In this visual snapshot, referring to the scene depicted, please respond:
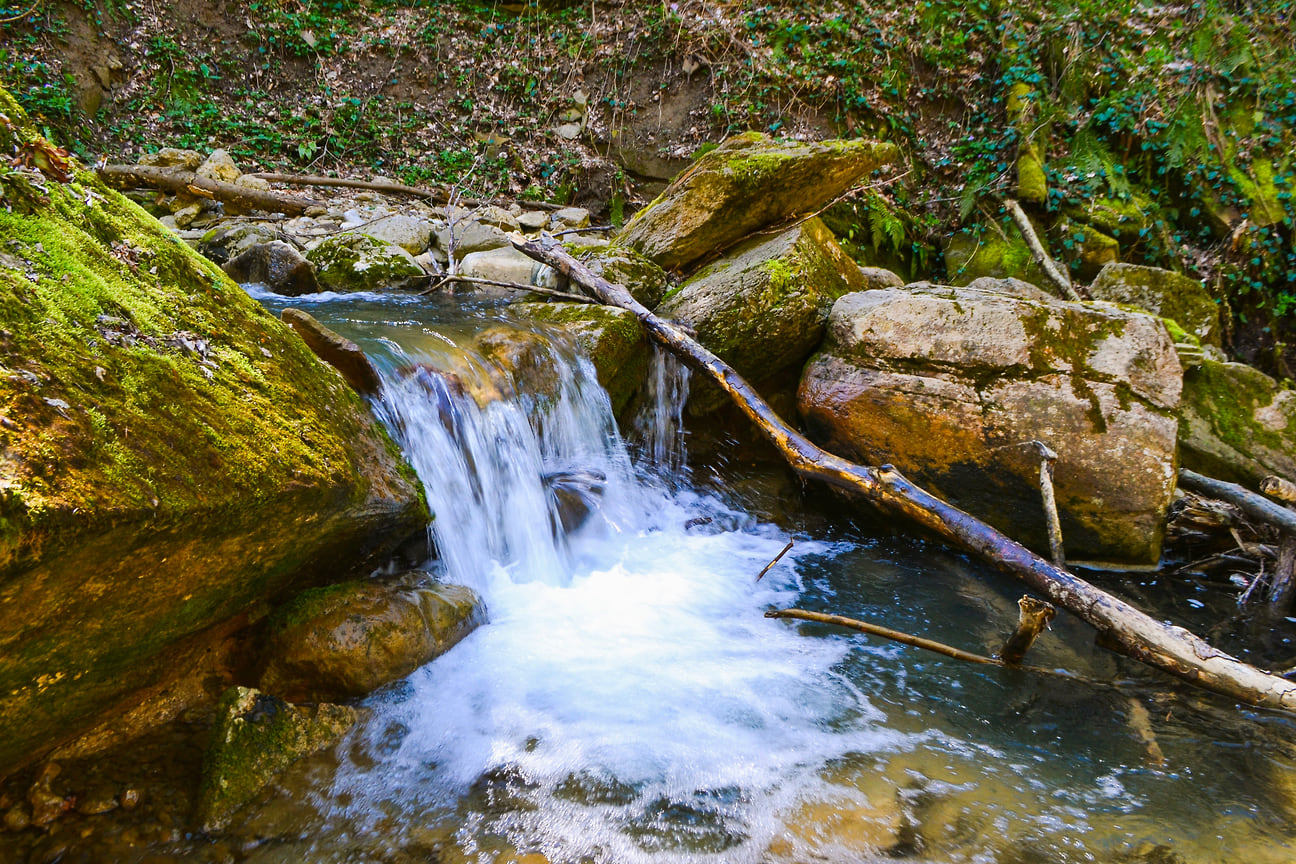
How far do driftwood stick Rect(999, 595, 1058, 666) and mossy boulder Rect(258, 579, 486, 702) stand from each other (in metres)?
2.71

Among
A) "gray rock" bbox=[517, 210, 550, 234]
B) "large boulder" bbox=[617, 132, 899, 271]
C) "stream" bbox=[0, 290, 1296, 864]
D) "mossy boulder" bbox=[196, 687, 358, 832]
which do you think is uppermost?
"gray rock" bbox=[517, 210, 550, 234]

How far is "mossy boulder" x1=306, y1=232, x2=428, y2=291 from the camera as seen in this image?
684 centimetres

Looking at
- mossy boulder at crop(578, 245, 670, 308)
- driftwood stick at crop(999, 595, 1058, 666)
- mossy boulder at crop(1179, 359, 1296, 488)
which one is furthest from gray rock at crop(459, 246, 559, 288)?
mossy boulder at crop(1179, 359, 1296, 488)

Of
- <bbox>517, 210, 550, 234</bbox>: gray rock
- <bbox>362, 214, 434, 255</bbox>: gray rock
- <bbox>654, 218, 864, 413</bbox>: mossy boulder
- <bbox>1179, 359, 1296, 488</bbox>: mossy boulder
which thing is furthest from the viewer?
<bbox>517, 210, 550, 234</bbox>: gray rock

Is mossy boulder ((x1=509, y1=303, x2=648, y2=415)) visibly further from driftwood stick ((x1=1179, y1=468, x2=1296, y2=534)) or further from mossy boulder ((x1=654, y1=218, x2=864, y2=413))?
driftwood stick ((x1=1179, y1=468, x2=1296, y2=534))

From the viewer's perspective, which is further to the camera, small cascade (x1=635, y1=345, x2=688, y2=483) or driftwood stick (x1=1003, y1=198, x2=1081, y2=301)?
driftwood stick (x1=1003, y1=198, x2=1081, y2=301)

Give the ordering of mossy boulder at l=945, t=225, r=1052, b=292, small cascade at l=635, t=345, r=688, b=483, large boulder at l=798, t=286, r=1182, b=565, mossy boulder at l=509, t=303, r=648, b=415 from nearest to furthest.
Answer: large boulder at l=798, t=286, r=1182, b=565, mossy boulder at l=509, t=303, r=648, b=415, small cascade at l=635, t=345, r=688, b=483, mossy boulder at l=945, t=225, r=1052, b=292

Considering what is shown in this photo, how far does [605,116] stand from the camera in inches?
468

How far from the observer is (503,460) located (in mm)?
4332

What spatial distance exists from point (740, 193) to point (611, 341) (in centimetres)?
212

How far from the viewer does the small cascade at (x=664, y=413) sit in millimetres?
5590

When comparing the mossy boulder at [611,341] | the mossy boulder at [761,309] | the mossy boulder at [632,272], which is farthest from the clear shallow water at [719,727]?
the mossy boulder at [632,272]

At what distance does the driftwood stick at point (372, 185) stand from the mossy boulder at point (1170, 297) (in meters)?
8.42

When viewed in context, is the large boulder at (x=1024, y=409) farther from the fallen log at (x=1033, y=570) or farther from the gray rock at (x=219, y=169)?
the gray rock at (x=219, y=169)
